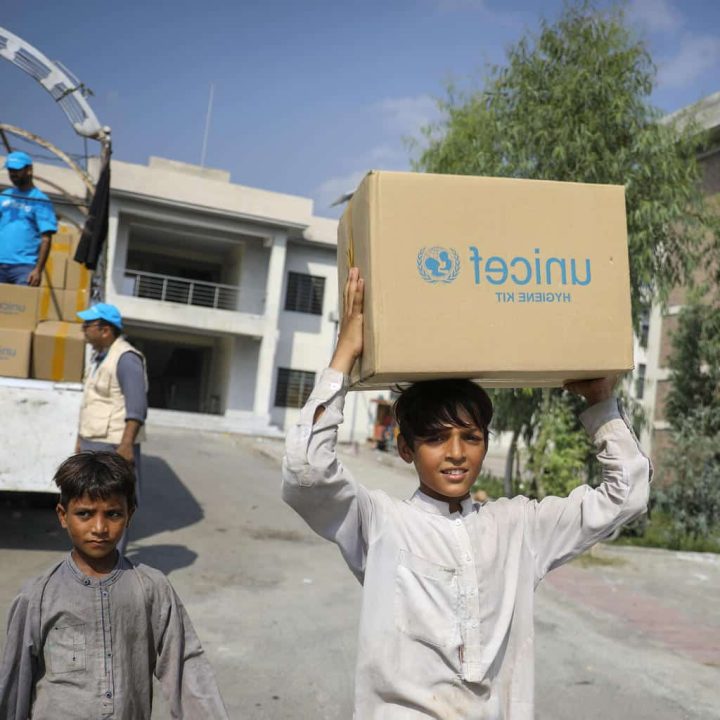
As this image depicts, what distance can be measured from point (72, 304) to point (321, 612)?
2961mm

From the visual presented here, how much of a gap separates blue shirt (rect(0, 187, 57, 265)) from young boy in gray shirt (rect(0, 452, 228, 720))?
4.50 m

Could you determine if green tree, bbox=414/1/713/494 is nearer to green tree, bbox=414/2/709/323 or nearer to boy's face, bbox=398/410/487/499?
green tree, bbox=414/2/709/323

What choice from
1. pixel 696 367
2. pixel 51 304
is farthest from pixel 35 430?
pixel 696 367

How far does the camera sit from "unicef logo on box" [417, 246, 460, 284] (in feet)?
6.22

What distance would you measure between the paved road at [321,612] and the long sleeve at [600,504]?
2.11m

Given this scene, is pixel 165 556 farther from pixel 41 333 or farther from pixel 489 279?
pixel 489 279

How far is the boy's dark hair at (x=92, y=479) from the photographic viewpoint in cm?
232

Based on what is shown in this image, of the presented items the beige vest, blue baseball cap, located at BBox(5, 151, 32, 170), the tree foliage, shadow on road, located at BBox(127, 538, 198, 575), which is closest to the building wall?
the tree foliage

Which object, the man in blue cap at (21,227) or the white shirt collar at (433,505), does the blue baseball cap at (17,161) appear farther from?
the white shirt collar at (433,505)

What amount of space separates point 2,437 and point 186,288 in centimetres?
2092

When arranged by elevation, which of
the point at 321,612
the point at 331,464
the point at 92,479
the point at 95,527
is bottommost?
the point at 321,612

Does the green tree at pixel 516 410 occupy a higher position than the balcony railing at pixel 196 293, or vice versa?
the balcony railing at pixel 196 293

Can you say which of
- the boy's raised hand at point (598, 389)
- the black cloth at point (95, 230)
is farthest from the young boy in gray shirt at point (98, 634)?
the black cloth at point (95, 230)

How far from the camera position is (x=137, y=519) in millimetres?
7734
